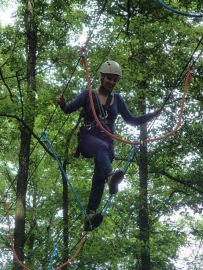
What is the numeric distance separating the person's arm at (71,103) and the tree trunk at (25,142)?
434 centimetres

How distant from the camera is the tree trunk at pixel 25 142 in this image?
7680 mm

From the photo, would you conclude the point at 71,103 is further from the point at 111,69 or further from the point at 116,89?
the point at 116,89

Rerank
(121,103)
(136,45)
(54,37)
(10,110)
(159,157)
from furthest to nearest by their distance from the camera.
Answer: (159,157) → (54,37) → (136,45) → (10,110) → (121,103)

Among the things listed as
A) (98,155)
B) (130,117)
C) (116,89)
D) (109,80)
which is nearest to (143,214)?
(116,89)

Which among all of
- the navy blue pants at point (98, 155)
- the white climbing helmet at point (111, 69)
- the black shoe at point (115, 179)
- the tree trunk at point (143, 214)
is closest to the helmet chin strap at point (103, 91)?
the white climbing helmet at point (111, 69)

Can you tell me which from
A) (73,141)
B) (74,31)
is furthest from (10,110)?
(74,31)

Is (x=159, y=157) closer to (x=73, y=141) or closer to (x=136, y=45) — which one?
(x=73, y=141)

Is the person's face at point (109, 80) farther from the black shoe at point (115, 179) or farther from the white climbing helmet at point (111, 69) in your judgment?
the black shoe at point (115, 179)

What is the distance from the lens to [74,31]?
32.0 feet

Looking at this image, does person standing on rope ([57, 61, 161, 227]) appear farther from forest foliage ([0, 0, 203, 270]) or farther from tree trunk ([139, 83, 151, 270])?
tree trunk ([139, 83, 151, 270])

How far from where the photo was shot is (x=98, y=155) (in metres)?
3.34

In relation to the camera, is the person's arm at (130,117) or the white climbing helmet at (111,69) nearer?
the white climbing helmet at (111,69)

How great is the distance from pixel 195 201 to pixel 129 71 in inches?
137

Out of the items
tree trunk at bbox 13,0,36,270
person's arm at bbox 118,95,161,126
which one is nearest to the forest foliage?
tree trunk at bbox 13,0,36,270
